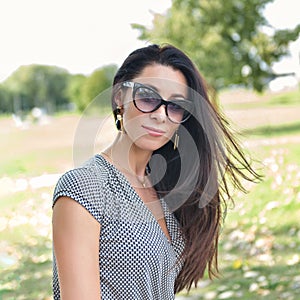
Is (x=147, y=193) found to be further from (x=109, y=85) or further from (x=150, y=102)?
(x=109, y=85)

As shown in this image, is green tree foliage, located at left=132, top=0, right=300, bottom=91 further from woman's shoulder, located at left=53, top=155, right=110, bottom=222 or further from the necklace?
woman's shoulder, located at left=53, top=155, right=110, bottom=222

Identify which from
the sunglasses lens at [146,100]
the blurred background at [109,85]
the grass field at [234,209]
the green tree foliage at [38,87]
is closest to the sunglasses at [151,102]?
the sunglasses lens at [146,100]

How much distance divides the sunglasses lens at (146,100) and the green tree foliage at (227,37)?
6.31ft

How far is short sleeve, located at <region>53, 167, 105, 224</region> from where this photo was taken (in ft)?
2.99

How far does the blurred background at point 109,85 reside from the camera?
2635 mm

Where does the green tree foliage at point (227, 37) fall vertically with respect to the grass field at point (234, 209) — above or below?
above

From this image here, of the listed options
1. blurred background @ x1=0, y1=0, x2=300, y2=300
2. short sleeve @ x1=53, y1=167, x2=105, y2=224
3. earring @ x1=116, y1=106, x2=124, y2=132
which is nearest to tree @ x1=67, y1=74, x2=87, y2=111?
blurred background @ x1=0, y1=0, x2=300, y2=300

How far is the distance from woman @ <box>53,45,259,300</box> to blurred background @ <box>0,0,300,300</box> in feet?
4.44

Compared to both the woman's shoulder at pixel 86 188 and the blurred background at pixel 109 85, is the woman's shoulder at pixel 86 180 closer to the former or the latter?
the woman's shoulder at pixel 86 188

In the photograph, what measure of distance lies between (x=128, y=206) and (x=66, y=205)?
121 mm

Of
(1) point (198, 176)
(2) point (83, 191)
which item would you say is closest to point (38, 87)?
(1) point (198, 176)

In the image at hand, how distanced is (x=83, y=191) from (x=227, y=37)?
7.45 feet

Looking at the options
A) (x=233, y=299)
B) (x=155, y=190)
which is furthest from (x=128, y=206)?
(x=233, y=299)

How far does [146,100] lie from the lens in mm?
1003
